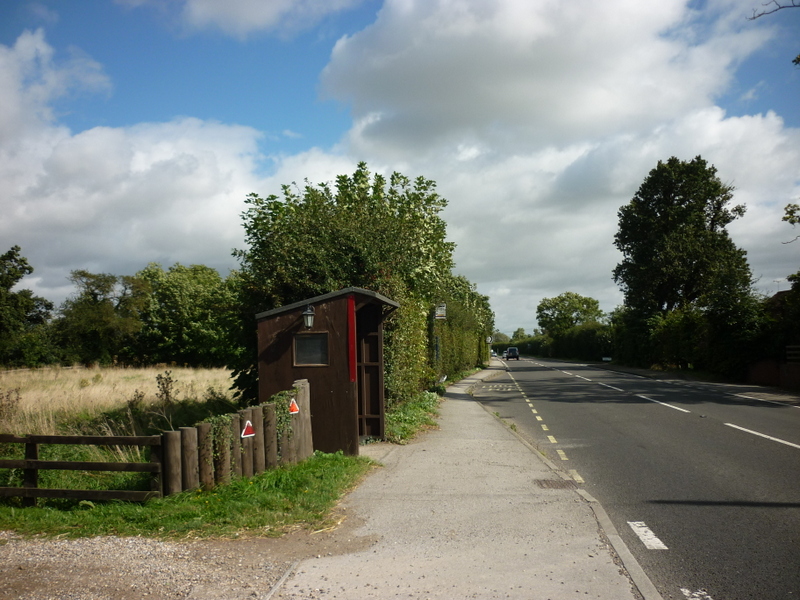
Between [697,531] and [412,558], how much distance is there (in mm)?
2881

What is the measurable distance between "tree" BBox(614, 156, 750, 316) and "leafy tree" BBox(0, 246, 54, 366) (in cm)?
4482

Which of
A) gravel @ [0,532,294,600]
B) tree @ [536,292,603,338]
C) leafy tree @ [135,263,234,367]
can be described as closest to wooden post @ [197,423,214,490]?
gravel @ [0,532,294,600]

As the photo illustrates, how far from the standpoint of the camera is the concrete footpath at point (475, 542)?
15.5 ft

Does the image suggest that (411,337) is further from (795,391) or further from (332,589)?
(795,391)

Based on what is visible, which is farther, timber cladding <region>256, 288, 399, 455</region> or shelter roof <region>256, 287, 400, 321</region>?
shelter roof <region>256, 287, 400, 321</region>

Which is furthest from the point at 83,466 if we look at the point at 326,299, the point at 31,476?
the point at 326,299

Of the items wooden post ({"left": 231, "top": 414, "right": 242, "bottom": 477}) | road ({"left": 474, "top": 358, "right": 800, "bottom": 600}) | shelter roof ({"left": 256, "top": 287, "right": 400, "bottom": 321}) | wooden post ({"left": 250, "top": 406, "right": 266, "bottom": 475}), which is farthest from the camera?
shelter roof ({"left": 256, "top": 287, "right": 400, "bottom": 321})

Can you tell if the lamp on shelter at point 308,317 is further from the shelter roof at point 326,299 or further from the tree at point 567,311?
the tree at point 567,311

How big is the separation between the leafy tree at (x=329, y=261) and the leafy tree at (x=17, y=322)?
36.8m

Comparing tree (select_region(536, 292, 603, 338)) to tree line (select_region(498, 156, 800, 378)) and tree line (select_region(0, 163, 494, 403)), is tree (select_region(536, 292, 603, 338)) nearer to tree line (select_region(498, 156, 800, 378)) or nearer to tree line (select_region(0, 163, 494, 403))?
tree line (select_region(498, 156, 800, 378))

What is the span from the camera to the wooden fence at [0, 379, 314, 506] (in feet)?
23.8

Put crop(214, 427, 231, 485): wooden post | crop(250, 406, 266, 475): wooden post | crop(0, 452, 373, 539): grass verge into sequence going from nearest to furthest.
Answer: crop(0, 452, 373, 539): grass verge, crop(214, 427, 231, 485): wooden post, crop(250, 406, 266, 475): wooden post

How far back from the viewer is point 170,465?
719 cm

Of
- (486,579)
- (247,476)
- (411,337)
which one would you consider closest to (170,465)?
(247,476)
